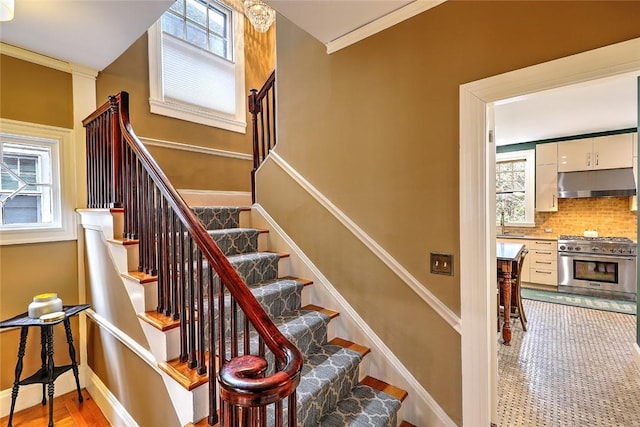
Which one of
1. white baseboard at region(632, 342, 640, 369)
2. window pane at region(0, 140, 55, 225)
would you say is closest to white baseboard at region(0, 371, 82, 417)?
window pane at region(0, 140, 55, 225)

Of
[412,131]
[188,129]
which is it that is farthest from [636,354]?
[188,129]

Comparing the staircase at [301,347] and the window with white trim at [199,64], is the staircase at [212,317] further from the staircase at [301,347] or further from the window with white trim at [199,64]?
the window with white trim at [199,64]

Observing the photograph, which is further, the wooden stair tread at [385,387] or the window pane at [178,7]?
the window pane at [178,7]

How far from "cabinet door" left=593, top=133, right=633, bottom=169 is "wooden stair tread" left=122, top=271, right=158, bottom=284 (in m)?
6.72

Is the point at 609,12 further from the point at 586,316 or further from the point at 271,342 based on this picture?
the point at 586,316

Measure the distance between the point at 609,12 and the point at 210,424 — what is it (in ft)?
8.31

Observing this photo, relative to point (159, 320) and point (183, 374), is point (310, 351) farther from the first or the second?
point (159, 320)

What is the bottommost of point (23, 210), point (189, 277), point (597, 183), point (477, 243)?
point (189, 277)

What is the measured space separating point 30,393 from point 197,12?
4.21 meters

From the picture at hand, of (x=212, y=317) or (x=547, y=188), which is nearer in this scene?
(x=212, y=317)

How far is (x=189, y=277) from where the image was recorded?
1434mm

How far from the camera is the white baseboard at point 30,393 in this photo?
2.25 meters

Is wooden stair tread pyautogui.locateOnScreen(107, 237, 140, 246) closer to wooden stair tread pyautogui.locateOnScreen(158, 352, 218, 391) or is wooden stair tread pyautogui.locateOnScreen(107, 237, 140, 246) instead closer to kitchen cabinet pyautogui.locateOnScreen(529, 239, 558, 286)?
wooden stair tread pyautogui.locateOnScreen(158, 352, 218, 391)

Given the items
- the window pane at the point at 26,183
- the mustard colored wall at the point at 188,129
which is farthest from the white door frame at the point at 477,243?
the window pane at the point at 26,183
